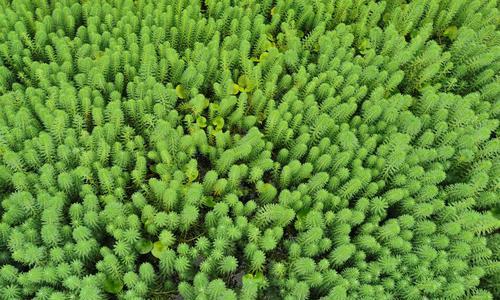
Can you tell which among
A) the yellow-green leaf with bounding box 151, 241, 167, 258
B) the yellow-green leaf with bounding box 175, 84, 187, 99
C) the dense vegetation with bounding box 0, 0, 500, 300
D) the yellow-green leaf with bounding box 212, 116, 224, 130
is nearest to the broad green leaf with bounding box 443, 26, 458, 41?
the dense vegetation with bounding box 0, 0, 500, 300

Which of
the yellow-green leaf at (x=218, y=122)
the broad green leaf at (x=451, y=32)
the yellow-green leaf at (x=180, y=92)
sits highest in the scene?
the broad green leaf at (x=451, y=32)

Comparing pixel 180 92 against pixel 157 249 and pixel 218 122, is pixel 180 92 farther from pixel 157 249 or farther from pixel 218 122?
pixel 157 249

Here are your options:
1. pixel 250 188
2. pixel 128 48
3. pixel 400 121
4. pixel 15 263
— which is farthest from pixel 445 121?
pixel 15 263

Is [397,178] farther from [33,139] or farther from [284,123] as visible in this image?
[33,139]

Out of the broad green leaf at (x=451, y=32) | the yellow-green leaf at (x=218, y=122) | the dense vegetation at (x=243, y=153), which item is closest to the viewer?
the dense vegetation at (x=243, y=153)

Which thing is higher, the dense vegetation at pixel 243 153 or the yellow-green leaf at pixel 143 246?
the dense vegetation at pixel 243 153

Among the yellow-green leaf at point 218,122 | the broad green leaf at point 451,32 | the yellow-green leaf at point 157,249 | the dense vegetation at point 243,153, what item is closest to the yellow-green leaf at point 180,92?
the dense vegetation at point 243,153

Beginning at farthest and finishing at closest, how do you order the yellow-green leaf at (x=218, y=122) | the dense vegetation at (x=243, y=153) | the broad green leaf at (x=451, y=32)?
1. the broad green leaf at (x=451, y=32)
2. the yellow-green leaf at (x=218, y=122)
3. the dense vegetation at (x=243, y=153)

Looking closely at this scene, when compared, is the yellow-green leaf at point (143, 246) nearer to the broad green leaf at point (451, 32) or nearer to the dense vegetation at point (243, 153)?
the dense vegetation at point (243, 153)

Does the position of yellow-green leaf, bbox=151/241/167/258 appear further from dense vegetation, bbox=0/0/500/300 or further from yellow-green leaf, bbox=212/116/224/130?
yellow-green leaf, bbox=212/116/224/130
